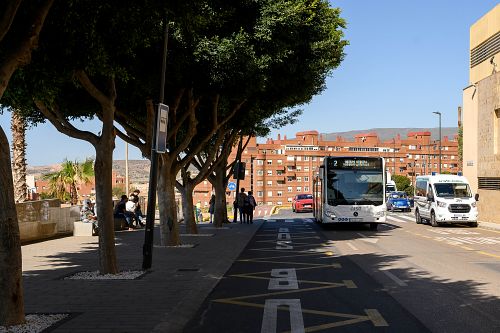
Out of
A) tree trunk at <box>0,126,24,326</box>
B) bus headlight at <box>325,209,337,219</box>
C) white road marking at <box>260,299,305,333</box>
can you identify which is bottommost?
white road marking at <box>260,299,305,333</box>

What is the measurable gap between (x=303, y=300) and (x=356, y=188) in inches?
Result: 690

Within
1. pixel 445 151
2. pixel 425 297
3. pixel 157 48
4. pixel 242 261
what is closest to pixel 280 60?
pixel 157 48

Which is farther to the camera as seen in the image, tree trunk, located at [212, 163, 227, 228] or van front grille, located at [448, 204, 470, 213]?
tree trunk, located at [212, 163, 227, 228]

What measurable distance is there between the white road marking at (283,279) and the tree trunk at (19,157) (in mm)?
A: 14561

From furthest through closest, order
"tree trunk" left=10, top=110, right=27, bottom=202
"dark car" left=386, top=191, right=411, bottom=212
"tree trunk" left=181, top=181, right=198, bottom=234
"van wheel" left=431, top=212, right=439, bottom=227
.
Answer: "dark car" left=386, top=191, right=411, bottom=212 → "van wheel" left=431, top=212, right=439, bottom=227 → "tree trunk" left=181, top=181, right=198, bottom=234 → "tree trunk" left=10, top=110, right=27, bottom=202

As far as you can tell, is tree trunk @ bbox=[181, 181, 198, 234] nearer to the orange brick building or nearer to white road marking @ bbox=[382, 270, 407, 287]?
white road marking @ bbox=[382, 270, 407, 287]

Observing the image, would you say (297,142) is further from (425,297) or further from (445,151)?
(425,297)

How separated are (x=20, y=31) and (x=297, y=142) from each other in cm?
18108

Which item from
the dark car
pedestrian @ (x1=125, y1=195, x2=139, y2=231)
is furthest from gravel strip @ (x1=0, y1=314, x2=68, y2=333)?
the dark car

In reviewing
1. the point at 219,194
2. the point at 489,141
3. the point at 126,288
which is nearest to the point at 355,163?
the point at 219,194

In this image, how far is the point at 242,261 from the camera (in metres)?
14.8

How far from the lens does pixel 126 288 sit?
9773mm

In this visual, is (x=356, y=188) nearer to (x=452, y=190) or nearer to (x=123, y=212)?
(x=452, y=190)

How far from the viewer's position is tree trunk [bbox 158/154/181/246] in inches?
714
